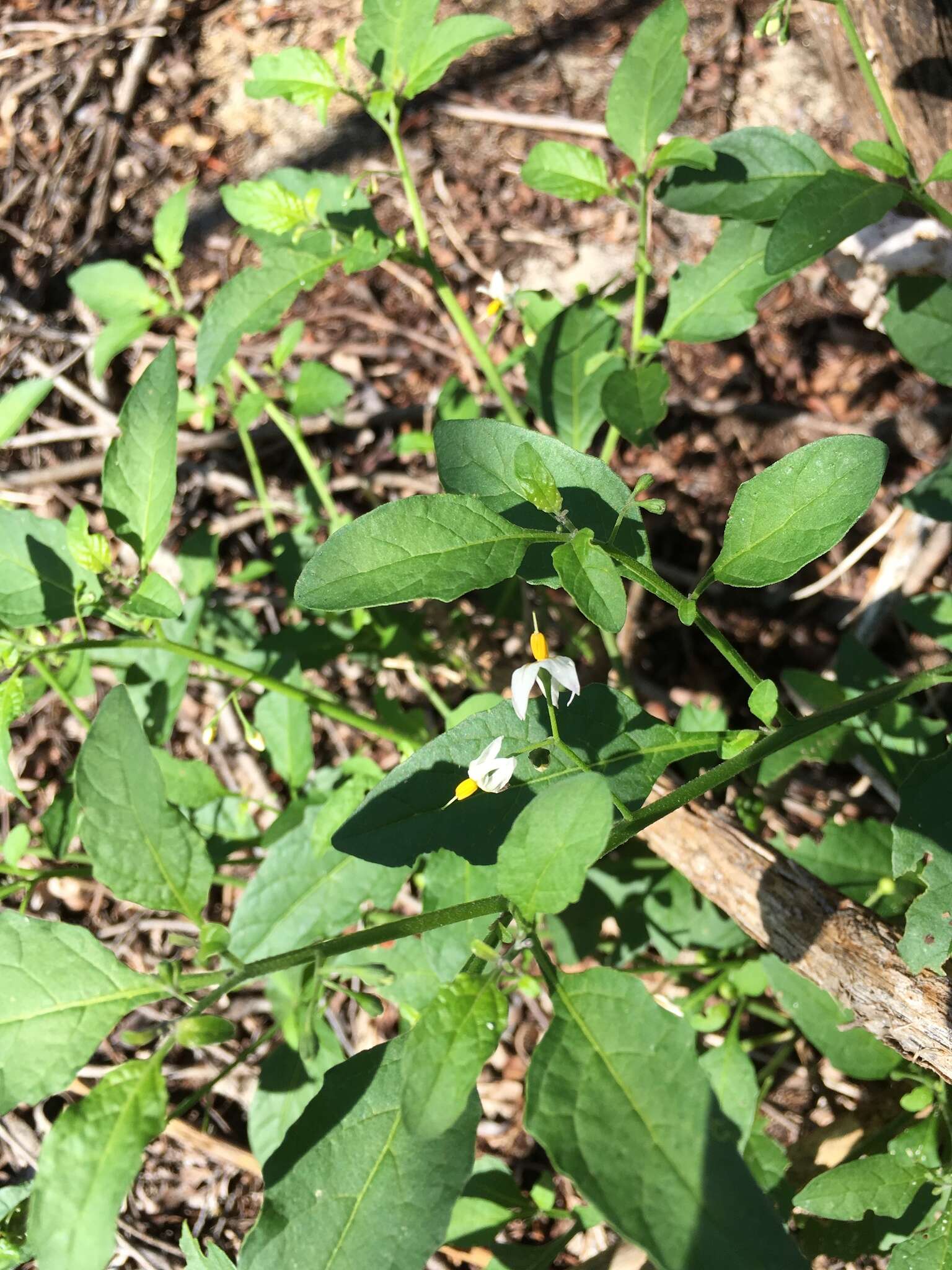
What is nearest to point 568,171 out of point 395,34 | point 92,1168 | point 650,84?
point 650,84

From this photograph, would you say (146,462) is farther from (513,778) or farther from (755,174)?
(755,174)

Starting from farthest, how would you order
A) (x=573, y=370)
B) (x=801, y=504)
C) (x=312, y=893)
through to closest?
1. (x=573, y=370)
2. (x=312, y=893)
3. (x=801, y=504)

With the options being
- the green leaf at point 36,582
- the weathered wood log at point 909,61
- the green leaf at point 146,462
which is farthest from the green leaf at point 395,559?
the weathered wood log at point 909,61

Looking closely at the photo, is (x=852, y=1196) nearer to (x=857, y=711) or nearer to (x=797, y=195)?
(x=857, y=711)

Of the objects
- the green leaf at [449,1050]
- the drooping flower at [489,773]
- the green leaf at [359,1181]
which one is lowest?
the green leaf at [359,1181]

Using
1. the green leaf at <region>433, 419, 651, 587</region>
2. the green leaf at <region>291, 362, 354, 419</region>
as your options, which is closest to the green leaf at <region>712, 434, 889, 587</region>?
the green leaf at <region>433, 419, 651, 587</region>

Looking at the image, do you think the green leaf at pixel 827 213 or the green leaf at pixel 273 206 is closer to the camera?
the green leaf at pixel 827 213

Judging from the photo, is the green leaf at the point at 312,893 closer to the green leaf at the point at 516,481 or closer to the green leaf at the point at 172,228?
the green leaf at the point at 516,481
